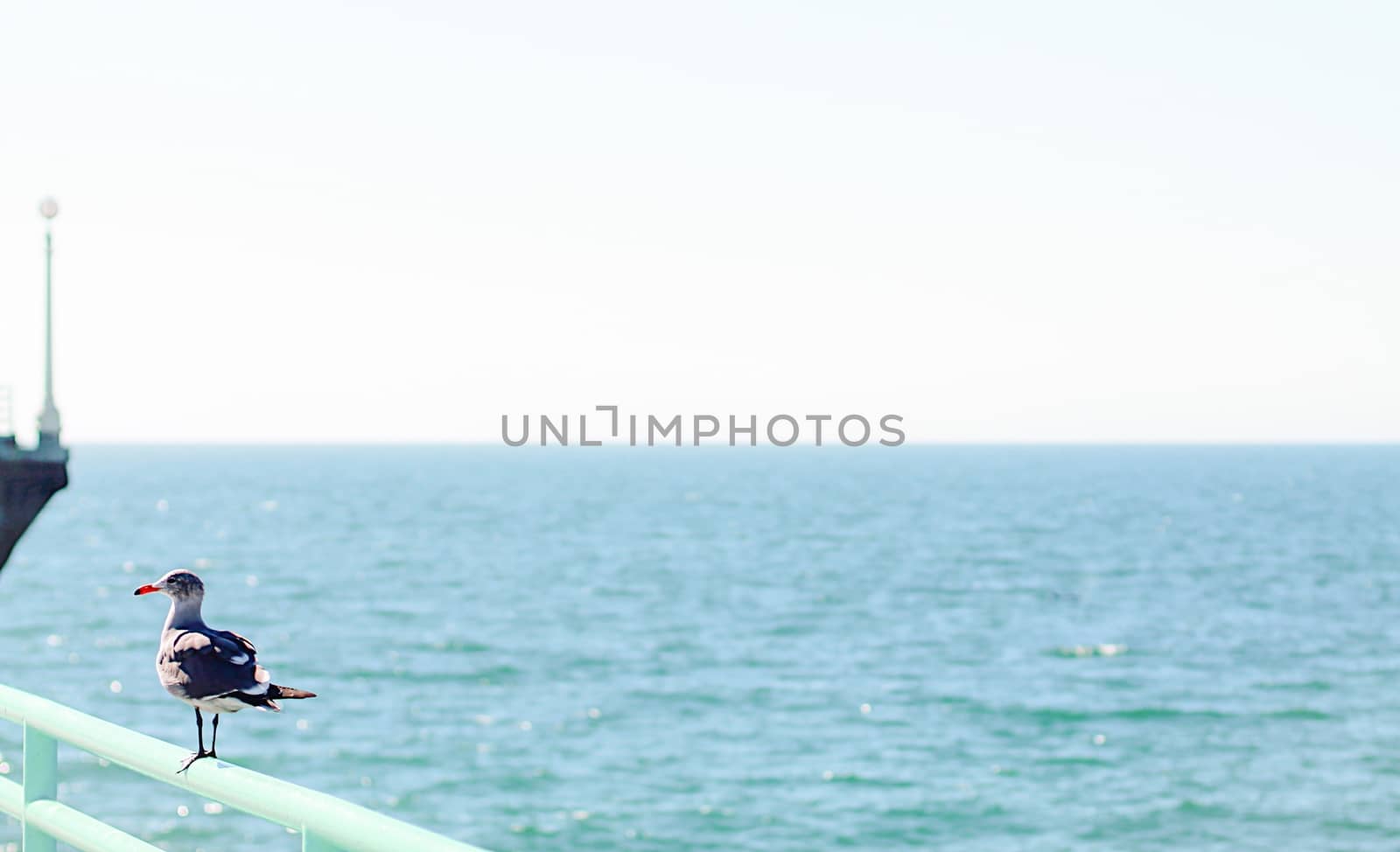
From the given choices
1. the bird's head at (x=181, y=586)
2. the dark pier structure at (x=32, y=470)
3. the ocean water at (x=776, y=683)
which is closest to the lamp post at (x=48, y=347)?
the dark pier structure at (x=32, y=470)

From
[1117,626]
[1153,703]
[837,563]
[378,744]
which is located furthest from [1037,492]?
[378,744]

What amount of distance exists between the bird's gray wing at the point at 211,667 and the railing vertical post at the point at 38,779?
0.35m

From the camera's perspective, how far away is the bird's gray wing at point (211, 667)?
362 centimetres

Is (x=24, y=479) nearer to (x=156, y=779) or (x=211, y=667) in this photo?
(x=211, y=667)

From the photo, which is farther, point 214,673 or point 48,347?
point 48,347

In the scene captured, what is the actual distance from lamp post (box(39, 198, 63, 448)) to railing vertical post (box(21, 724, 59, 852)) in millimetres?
21554

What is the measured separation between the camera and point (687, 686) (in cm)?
4119

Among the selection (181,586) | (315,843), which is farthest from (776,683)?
(315,843)

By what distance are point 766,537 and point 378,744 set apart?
7129cm

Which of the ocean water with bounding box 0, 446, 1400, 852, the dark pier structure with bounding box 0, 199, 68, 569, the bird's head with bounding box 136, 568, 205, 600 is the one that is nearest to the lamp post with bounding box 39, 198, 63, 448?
the dark pier structure with bounding box 0, 199, 68, 569

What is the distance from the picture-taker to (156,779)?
2855 millimetres

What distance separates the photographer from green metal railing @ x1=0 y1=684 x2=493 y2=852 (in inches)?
91.7

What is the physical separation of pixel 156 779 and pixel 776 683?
39925mm

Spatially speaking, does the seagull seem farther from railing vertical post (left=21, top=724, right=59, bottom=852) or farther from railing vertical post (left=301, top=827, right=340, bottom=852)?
railing vertical post (left=301, top=827, right=340, bottom=852)
